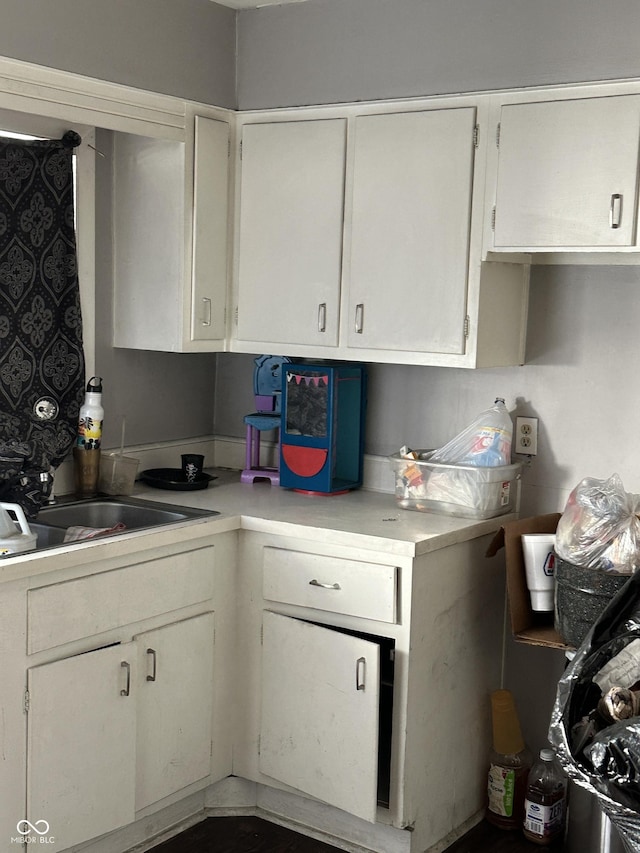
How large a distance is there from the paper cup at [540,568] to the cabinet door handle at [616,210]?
829 mm

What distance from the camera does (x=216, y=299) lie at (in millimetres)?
3258

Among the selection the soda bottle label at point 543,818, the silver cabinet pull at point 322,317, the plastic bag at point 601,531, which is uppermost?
the silver cabinet pull at point 322,317

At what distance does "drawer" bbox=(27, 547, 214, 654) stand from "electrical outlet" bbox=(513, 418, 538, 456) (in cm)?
99

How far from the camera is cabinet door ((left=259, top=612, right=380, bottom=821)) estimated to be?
2721 millimetres

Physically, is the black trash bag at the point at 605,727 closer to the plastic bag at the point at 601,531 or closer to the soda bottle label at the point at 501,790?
the plastic bag at the point at 601,531

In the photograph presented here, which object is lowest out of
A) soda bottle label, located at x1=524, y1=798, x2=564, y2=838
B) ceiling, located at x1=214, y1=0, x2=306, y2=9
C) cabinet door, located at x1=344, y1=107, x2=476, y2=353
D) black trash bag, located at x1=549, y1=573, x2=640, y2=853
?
soda bottle label, located at x1=524, y1=798, x2=564, y2=838

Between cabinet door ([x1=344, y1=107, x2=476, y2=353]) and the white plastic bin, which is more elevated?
cabinet door ([x1=344, y1=107, x2=476, y2=353])

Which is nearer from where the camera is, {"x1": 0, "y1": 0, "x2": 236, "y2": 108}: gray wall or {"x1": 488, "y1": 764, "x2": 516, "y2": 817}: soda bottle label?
{"x1": 0, "y1": 0, "x2": 236, "y2": 108}: gray wall

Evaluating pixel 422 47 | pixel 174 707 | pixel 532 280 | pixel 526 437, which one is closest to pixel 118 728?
pixel 174 707

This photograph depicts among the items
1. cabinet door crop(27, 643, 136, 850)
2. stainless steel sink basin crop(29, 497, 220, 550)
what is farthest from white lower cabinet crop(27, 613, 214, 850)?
stainless steel sink basin crop(29, 497, 220, 550)

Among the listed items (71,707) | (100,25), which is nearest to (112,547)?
(71,707)

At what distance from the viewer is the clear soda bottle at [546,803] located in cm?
292

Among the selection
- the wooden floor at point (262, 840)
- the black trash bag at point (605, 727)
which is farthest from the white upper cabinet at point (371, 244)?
the wooden floor at point (262, 840)

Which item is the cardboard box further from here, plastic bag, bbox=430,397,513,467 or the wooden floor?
the wooden floor
